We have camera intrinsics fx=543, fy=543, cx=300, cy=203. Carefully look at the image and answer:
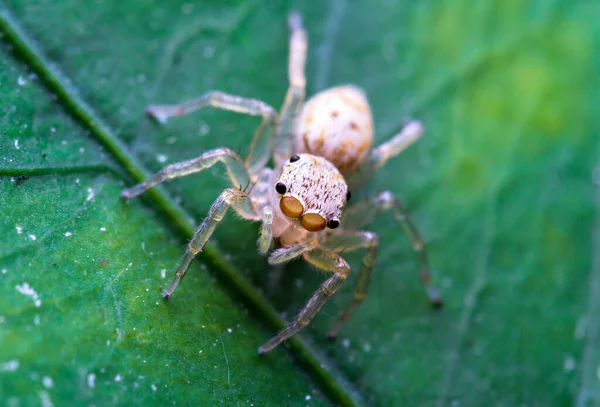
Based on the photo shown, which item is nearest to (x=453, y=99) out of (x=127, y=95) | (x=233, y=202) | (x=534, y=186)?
(x=534, y=186)

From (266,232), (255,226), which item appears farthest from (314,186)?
(255,226)

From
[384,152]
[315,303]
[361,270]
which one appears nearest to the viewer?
[315,303]

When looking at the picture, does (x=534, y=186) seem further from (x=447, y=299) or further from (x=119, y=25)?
(x=119, y=25)

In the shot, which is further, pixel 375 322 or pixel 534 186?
pixel 534 186

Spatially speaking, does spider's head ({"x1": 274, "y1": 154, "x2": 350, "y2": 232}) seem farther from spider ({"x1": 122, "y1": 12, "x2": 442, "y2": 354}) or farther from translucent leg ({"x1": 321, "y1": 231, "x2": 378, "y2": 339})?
translucent leg ({"x1": 321, "y1": 231, "x2": 378, "y2": 339})

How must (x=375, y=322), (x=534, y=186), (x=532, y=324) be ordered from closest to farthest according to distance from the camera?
(x=375, y=322) → (x=532, y=324) → (x=534, y=186)

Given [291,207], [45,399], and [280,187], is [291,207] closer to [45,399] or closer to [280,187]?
[280,187]

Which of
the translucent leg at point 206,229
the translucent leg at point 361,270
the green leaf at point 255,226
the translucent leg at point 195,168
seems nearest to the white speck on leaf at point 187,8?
the green leaf at point 255,226

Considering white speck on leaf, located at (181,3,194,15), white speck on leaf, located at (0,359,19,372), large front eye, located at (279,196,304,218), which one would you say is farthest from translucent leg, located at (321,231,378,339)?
white speck on leaf, located at (181,3,194,15)
